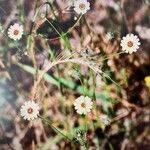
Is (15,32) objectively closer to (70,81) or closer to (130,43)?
(70,81)

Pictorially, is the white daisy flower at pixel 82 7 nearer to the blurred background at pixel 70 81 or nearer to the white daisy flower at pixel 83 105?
the blurred background at pixel 70 81

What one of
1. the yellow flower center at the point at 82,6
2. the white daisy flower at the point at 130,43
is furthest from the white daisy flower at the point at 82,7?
the white daisy flower at the point at 130,43

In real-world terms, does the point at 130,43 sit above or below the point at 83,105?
above

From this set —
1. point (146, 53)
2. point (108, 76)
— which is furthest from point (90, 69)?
point (146, 53)

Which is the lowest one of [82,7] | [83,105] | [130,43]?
[83,105]

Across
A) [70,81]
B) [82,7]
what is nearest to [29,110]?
[70,81]

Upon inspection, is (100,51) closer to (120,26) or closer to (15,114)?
(120,26)
